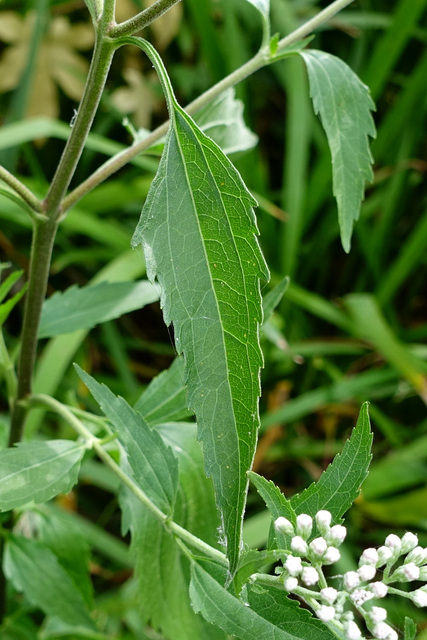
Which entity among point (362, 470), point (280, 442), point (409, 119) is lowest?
point (280, 442)

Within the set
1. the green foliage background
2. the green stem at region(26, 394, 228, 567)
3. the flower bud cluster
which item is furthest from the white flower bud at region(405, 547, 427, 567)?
the green foliage background

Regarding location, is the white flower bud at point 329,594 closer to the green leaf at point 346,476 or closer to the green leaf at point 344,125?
the green leaf at point 346,476

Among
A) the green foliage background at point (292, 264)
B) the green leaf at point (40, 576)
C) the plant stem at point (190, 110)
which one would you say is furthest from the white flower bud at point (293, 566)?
the green foliage background at point (292, 264)

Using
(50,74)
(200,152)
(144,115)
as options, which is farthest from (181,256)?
(50,74)

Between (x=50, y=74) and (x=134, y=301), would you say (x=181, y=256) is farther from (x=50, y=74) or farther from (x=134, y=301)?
(x=50, y=74)

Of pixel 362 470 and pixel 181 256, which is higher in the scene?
pixel 181 256

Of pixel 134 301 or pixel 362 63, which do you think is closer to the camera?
pixel 134 301

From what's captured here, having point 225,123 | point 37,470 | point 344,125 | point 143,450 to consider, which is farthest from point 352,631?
point 225,123
